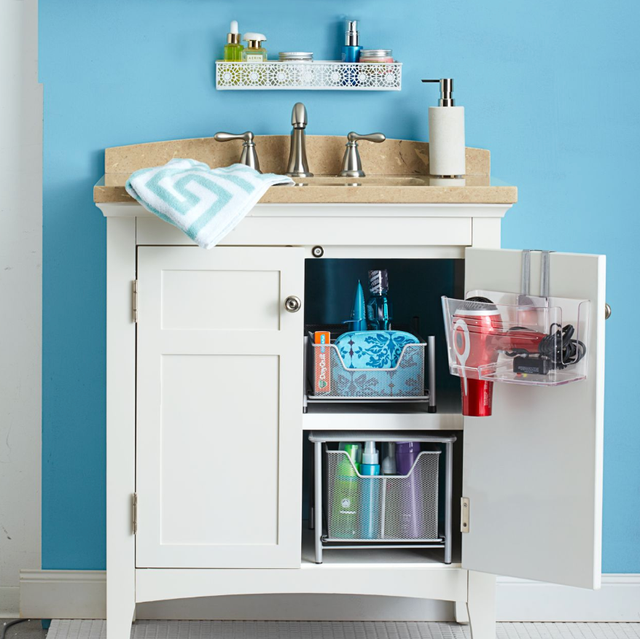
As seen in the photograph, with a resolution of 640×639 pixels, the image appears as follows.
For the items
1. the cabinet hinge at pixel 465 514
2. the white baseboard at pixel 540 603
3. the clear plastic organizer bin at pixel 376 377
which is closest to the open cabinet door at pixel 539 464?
the cabinet hinge at pixel 465 514

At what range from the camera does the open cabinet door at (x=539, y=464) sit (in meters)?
1.49

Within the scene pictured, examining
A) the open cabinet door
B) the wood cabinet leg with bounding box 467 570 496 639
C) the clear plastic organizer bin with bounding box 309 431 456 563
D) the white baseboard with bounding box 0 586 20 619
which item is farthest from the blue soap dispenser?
the white baseboard with bounding box 0 586 20 619

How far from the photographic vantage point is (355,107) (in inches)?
76.7

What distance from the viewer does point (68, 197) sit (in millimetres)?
1950

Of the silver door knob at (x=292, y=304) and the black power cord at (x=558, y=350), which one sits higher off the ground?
the silver door knob at (x=292, y=304)

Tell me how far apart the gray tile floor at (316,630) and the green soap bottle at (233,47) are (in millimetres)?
1334

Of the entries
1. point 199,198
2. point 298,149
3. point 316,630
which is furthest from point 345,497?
point 298,149

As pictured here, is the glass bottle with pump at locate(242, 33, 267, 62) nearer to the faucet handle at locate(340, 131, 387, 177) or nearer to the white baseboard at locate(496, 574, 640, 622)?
the faucet handle at locate(340, 131, 387, 177)

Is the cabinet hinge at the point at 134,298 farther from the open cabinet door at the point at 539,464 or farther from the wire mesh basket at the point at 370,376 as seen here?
the open cabinet door at the point at 539,464

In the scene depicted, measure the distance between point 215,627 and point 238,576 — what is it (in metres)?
0.42

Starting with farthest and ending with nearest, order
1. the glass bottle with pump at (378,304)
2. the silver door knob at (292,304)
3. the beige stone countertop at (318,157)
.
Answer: the beige stone countertop at (318,157) → the glass bottle with pump at (378,304) → the silver door knob at (292,304)

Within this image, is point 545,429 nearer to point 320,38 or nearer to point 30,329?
point 320,38

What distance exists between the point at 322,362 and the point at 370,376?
100 millimetres

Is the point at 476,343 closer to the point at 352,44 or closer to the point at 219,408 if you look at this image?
the point at 219,408
